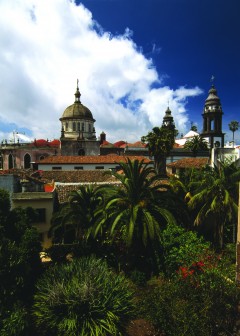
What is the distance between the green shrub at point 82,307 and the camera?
908cm

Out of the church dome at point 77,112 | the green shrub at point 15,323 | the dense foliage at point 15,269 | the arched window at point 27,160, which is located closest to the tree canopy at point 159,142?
the church dome at point 77,112

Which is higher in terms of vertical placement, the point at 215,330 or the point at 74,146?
the point at 74,146

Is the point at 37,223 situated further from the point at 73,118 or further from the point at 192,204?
the point at 73,118

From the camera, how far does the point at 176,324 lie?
8.20 m

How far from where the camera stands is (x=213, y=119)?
55.5 metres

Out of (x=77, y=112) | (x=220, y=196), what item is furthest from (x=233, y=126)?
(x=220, y=196)

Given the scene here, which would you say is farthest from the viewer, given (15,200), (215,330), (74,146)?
(74,146)

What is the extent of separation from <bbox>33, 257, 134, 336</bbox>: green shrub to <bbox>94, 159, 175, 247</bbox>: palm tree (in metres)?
3.46

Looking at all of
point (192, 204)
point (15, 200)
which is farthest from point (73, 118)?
point (192, 204)

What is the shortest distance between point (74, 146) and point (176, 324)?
48647 mm

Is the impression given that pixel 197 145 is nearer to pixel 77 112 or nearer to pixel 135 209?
pixel 77 112

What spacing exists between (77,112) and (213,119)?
101 ft

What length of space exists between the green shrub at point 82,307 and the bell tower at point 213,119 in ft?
163

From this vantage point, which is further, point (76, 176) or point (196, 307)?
point (76, 176)
